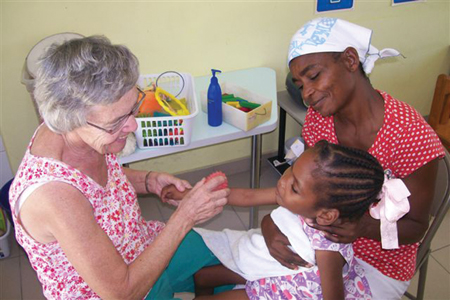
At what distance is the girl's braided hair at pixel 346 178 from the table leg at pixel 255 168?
Answer: 1.07 m

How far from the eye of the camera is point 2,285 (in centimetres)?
247

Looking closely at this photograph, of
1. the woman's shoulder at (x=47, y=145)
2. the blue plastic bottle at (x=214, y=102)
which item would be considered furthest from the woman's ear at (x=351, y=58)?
the woman's shoulder at (x=47, y=145)

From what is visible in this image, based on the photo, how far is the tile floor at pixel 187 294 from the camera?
240 centimetres

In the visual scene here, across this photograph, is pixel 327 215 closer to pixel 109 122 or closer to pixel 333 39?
pixel 333 39

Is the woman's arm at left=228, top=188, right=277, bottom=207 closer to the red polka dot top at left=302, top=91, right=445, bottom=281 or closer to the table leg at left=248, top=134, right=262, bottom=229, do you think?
the red polka dot top at left=302, top=91, right=445, bottom=281

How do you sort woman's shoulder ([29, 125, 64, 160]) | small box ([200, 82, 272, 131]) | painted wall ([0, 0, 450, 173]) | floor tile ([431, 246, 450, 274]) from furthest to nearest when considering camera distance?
1. floor tile ([431, 246, 450, 274])
2. painted wall ([0, 0, 450, 173])
3. small box ([200, 82, 272, 131])
4. woman's shoulder ([29, 125, 64, 160])

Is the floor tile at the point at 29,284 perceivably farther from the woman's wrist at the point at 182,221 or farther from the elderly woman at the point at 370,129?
the elderly woman at the point at 370,129

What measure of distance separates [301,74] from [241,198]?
0.63m

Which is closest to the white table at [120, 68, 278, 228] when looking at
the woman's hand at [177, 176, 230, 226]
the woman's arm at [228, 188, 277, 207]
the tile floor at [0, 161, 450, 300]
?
the tile floor at [0, 161, 450, 300]

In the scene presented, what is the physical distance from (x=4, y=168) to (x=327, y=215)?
2.29 m

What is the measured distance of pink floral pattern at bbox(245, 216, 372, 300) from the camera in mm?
1352

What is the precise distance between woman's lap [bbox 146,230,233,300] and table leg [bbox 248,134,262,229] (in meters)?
0.83

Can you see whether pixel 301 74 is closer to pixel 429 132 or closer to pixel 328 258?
pixel 429 132

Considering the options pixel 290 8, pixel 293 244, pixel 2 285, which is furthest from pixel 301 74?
pixel 2 285
